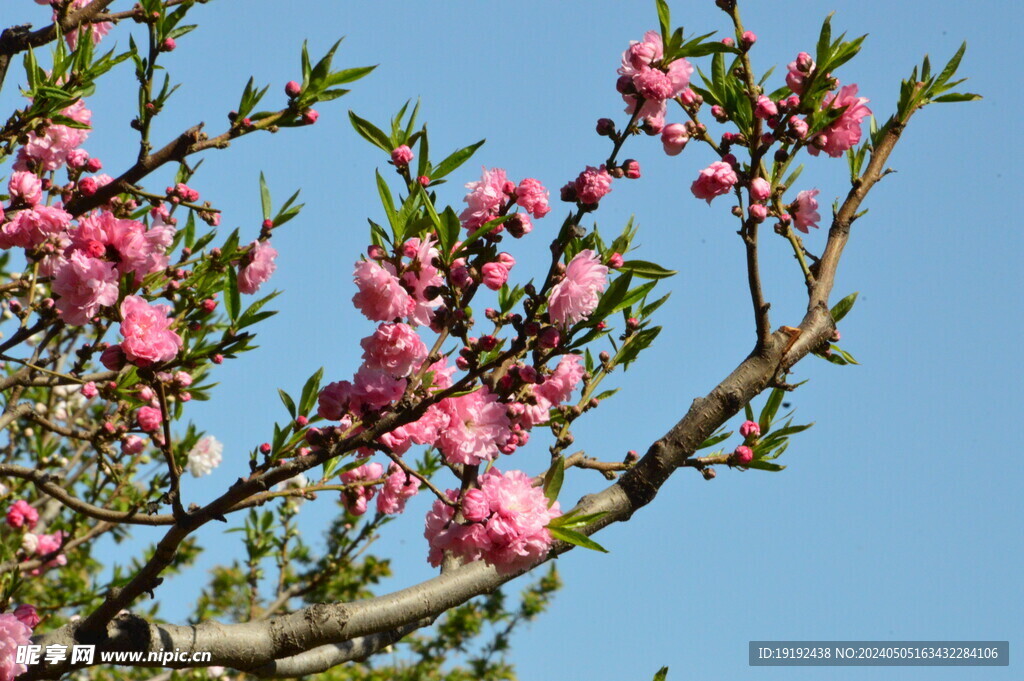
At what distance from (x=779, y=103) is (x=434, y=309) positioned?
105 cm

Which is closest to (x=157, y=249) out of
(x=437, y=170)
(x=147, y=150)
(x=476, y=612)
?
(x=147, y=150)

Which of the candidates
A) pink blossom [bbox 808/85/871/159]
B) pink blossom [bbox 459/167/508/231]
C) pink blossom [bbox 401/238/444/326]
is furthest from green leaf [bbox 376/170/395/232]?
pink blossom [bbox 808/85/871/159]

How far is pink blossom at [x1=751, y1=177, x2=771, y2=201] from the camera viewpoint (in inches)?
99.6

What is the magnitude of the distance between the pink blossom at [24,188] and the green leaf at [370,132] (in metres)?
1.34

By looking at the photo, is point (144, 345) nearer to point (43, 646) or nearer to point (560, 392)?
point (43, 646)

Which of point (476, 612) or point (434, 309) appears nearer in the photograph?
point (434, 309)

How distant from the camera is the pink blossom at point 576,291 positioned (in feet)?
6.87

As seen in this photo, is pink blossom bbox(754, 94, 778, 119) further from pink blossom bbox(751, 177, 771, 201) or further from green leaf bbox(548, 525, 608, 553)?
green leaf bbox(548, 525, 608, 553)

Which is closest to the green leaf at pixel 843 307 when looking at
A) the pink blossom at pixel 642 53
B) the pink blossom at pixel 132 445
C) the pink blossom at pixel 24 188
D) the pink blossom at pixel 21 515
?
the pink blossom at pixel 642 53

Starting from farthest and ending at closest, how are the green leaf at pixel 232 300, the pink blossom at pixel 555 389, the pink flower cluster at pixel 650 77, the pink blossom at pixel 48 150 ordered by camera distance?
1. the pink blossom at pixel 48 150
2. the pink blossom at pixel 555 389
3. the green leaf at pixel 232 300
4. the pink flower cluster at pixel 650 77

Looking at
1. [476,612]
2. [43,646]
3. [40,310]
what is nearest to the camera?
[43,646]

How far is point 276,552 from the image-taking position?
5.02 meters

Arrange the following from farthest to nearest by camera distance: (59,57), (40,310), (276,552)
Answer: (276,552) < (40,310) < (59,57)

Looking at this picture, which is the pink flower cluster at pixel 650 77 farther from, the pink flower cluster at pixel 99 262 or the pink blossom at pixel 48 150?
the pink blossom at pixel 48 150
